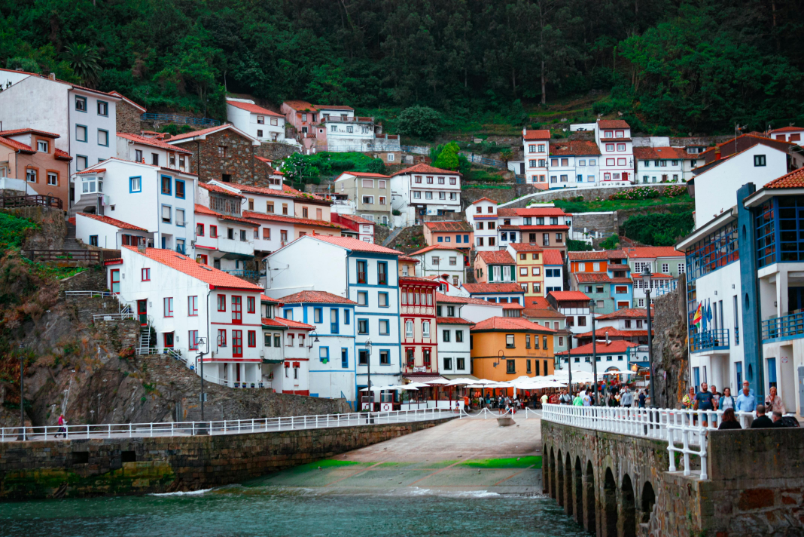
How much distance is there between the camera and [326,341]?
66.7 meters

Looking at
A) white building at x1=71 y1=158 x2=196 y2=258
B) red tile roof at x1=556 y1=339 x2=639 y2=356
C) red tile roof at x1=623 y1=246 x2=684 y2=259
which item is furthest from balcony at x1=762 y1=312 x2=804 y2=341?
red tile roof at x1=623 y1=246 x2=684 y2=259

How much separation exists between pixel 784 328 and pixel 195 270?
35.9 meters

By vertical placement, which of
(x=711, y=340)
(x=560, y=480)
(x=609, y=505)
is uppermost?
(x=711, y=340)

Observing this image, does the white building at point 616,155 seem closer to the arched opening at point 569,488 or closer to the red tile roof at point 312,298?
the red tile roof at point 312,298

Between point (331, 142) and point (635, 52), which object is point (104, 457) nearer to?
point (331, 142)

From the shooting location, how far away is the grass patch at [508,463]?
46.1 m

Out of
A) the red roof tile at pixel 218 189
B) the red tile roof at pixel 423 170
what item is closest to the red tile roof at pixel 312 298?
the red roof tile at pixel 218 189

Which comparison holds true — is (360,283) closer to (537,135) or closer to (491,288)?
(491,288)

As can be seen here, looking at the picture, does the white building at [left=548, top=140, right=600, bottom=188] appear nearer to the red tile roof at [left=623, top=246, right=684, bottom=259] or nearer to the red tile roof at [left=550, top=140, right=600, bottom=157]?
the red tile roof at [left=550, top=140, right=600, bottom=157]

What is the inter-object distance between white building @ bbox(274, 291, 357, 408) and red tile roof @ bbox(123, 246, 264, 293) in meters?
6.31

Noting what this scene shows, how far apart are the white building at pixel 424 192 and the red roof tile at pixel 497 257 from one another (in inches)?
558

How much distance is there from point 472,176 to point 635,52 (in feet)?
148

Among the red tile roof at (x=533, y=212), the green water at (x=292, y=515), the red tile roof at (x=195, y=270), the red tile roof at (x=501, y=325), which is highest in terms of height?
the red tile roof at (x=533, y=212)

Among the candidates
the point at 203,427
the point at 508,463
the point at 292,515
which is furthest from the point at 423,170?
the point at 292,515
